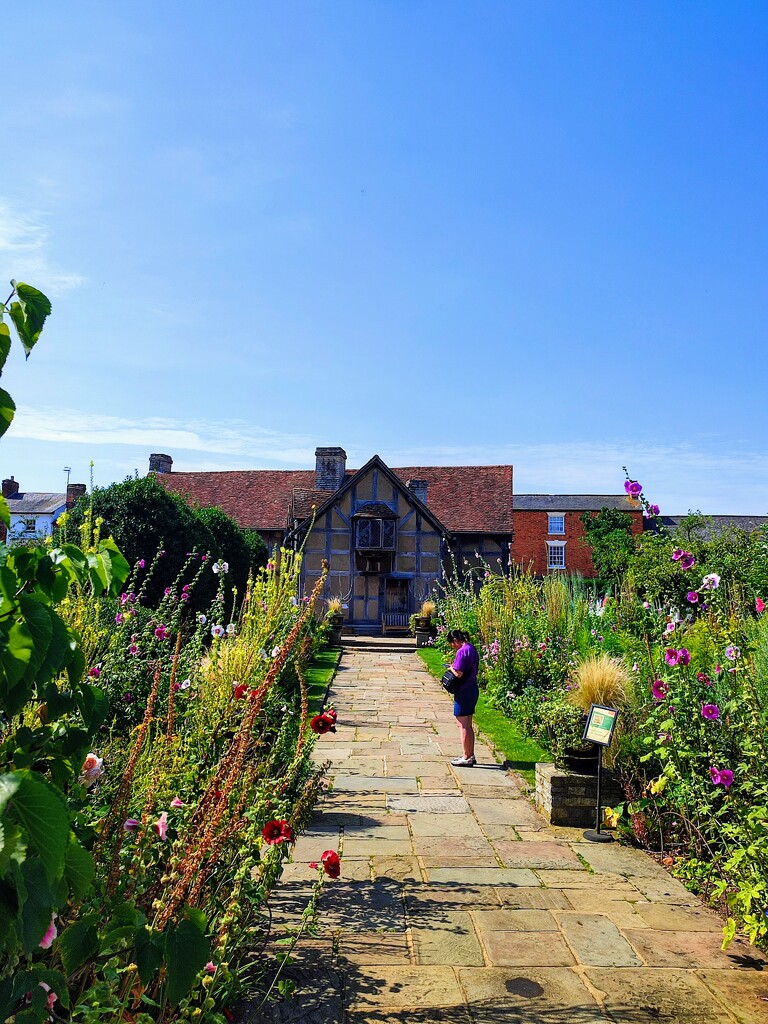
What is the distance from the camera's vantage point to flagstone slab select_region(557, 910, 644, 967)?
3.75 meters

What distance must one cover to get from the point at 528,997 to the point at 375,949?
0.81 meters

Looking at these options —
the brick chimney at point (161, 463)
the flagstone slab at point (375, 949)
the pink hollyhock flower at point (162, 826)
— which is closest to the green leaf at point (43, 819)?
the pink hollyhock flower at point (162, 826)

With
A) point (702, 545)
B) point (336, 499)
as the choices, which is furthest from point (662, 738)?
point (336, 499)

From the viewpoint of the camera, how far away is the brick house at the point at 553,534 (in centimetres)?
4438

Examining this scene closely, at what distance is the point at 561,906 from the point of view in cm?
441

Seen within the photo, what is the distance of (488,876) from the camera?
4.88m

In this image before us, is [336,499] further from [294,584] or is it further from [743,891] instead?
[743,891]

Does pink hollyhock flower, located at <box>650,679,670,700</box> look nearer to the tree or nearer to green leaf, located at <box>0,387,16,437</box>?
green leaf, located at <box>0,387,16,437</box>

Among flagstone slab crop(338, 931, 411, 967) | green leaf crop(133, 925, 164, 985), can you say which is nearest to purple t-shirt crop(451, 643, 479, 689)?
flagstone slab crop(338, 931, 411, 967)

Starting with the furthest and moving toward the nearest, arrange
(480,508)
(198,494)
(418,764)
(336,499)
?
(198,494) < (480,508) < (336,499) < (418,764)

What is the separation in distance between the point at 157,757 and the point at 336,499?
2312 centimetres

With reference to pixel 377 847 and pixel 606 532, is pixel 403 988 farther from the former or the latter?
pixel 606 532

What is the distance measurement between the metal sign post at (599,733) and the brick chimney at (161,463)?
32.3 metres

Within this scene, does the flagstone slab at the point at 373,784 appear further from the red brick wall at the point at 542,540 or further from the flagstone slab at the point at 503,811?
the red brick wall at the point at 542,540
